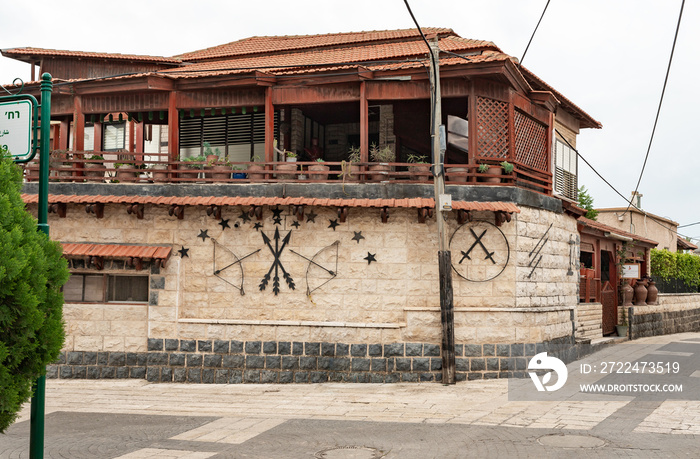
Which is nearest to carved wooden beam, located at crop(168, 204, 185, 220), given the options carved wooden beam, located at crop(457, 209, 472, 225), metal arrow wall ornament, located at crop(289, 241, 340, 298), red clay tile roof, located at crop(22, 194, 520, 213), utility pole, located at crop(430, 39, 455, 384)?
red clay tile roof, located at crop(22, 194, 520, 213)

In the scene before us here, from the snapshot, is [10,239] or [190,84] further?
[190,84]

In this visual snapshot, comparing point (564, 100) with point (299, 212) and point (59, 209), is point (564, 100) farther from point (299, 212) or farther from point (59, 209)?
point (59, 209)

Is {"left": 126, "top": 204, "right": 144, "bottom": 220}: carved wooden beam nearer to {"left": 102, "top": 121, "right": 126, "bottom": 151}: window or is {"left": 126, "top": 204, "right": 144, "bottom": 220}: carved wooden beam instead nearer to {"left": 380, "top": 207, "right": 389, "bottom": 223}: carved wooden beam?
{"left": 380, "top": 207, "right": 389, "bottom": 223}: carved wooden beam

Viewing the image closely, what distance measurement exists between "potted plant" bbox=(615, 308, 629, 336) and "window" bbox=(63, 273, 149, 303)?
1465cm

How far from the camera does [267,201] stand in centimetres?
1388

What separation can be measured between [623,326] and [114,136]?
16986 mm

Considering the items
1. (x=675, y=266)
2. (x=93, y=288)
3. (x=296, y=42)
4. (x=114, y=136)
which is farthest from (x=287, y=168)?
(x=675, y=266)

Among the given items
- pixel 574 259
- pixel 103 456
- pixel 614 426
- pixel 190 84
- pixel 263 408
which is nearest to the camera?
pixel 103 456

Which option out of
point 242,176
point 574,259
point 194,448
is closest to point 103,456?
point 194,448

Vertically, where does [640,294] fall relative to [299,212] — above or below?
below

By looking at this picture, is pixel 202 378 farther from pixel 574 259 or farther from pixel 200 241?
pixel 574 259

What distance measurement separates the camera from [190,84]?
51.1 ft

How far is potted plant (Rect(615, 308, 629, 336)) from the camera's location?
2097cm

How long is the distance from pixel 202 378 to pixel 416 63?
821cm
